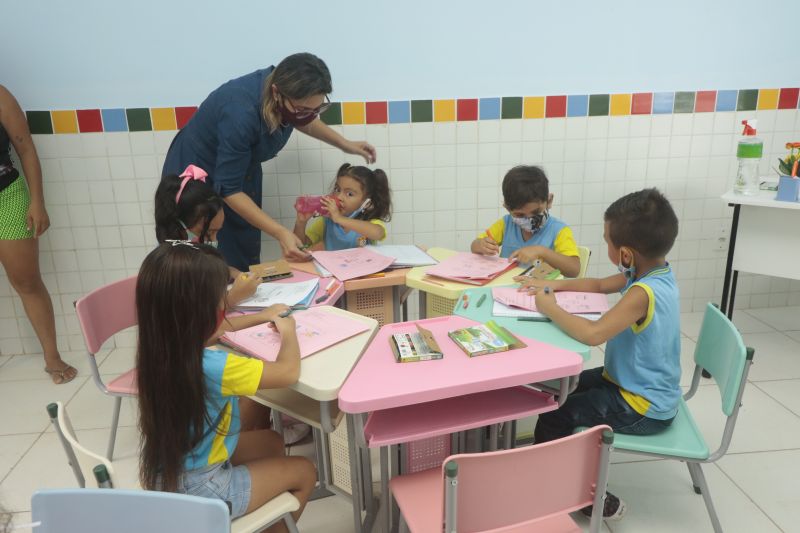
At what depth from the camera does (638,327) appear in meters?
1.79

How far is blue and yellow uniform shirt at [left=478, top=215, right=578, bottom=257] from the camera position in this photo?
2.54 meters

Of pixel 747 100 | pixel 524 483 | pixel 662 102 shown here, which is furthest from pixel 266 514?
pixel 747 100

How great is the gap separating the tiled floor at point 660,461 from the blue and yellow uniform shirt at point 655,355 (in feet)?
1.79

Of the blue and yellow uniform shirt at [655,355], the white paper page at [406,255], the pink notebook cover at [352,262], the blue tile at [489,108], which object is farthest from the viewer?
the blue tile at [489,108]

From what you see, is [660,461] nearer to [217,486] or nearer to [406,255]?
[406,255]

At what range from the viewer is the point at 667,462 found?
240 centimetres

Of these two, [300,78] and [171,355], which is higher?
[300,78]

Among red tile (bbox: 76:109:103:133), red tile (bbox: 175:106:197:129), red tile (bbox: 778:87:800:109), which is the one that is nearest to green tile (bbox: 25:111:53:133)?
red tile (bbox: 76:109:103:133)

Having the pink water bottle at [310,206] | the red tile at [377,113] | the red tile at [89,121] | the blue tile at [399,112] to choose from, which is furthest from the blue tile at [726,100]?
the red tile at [89,121]

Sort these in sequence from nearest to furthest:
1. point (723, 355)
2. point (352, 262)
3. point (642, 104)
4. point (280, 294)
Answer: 1. point (723, 355)
2. point (280, 294)
3. point (352, 262)
4. point (642, 104)

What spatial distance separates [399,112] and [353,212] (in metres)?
0.86

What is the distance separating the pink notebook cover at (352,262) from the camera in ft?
7.76

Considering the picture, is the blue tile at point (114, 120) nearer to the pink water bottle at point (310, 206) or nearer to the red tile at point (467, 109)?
the pink water bottle at point (310, 206)

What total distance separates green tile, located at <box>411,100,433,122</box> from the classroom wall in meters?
0.01
